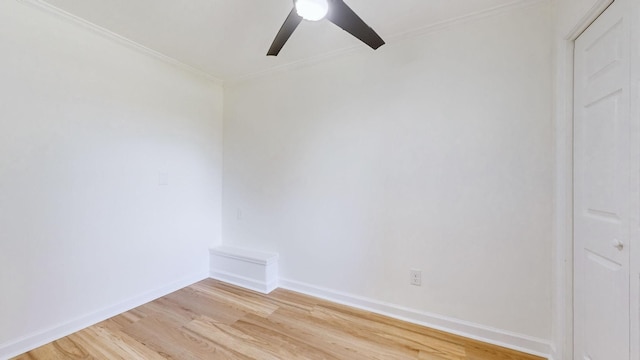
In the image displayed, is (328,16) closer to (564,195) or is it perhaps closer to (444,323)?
(564,195)

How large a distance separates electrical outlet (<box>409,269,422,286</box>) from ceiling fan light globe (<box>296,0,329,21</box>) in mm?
1880

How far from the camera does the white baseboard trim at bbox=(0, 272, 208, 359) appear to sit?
1.64 metres

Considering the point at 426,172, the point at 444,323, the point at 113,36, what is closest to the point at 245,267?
the point at 444,323

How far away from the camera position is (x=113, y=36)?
2090 millimetres

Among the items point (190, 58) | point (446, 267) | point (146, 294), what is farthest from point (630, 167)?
point (146, 294)

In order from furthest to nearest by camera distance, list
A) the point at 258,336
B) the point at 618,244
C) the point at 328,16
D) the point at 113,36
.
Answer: the point at 113,36 < the point at 258,336 < the point at 328,16 < the point at 618,244

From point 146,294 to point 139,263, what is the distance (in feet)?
0.98

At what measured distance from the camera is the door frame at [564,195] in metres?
1.47

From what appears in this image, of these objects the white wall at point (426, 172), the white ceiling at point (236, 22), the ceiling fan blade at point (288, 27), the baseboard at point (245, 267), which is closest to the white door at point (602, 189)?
the white wall at point (426, 172)

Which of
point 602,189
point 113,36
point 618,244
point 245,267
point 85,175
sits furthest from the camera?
point 245,267

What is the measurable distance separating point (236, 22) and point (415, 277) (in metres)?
2.40

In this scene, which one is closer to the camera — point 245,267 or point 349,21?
point 349,21

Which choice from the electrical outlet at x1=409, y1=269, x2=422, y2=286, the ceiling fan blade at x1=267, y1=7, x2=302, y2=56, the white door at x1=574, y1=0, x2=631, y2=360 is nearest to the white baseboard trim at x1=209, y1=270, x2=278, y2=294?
the electrical outlet at x1=409, y1=269, x2=422, y2=286

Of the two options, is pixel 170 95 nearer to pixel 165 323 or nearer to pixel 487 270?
pixel 165 323
